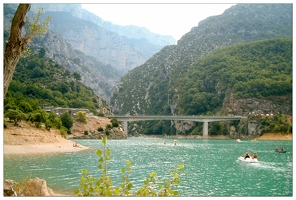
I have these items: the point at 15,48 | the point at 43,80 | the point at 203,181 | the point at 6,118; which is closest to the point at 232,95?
the point at 43,80

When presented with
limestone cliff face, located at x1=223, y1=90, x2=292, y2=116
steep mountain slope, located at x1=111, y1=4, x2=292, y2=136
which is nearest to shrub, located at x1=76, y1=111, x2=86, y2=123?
limestone cliff face, located at x1=223, y1=90, x2=292, y2=116

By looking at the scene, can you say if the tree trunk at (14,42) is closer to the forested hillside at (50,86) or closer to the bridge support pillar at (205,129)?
the forested hillside at (50,86)

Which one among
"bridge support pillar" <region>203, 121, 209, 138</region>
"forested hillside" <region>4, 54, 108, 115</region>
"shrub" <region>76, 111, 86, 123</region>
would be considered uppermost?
"forested hillside" <region>4, 54, 108, 115</region>

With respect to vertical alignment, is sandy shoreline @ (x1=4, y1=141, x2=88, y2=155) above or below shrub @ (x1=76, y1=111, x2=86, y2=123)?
below

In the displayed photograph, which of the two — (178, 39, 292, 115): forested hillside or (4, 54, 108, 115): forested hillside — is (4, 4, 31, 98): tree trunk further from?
(178, 39, 292, 115): forested hillside

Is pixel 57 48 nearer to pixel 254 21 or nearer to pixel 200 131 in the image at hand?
pixel 200 131

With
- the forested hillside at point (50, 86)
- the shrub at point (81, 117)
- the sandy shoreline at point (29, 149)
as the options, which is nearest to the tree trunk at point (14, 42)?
the sandy shoreline at point (29, 149)

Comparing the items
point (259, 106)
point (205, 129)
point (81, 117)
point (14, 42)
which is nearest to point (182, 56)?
point (259, 106)

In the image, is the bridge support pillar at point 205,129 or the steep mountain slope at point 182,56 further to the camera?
the steep mountain slope at point 182,56
